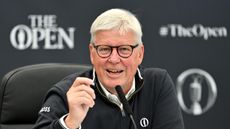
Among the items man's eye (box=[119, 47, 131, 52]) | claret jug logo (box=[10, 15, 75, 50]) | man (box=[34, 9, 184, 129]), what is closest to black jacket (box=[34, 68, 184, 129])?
man (box=[34, 9, 184, 129])

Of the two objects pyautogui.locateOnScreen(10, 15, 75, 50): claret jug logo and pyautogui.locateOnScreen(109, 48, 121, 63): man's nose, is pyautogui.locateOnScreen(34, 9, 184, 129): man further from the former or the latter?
pyautogui.locateOnScreen(10, 15, 75, 50): claret jug logo

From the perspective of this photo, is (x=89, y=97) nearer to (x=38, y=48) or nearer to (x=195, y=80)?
(x=38, y=48)

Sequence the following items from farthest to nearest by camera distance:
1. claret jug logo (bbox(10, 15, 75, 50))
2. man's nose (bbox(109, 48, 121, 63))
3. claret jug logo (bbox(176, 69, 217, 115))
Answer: claret jug logo (bbox(176, 69, 217, 115))
claret jug logo (bbox(10, 15, 75, 50))
man's nose (bbox(109, 48, 121, 63))

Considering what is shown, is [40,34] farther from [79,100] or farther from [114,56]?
[79,100]

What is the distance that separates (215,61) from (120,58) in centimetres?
183

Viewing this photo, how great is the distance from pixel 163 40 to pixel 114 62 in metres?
1.68

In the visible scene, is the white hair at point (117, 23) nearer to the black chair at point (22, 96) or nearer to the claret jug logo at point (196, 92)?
the black chair at point (22, 96)

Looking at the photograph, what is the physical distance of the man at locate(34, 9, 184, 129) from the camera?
172cm

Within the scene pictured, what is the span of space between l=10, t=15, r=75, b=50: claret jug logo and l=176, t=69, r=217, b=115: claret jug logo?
88 cm

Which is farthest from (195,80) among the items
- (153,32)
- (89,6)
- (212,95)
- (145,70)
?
(145,70)

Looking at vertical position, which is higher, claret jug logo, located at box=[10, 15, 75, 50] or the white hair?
the white hair

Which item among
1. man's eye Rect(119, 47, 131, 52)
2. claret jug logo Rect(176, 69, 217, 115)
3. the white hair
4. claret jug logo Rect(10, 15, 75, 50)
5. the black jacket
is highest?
the white hair

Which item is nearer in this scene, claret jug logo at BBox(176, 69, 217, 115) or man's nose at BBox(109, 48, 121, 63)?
man's nose at BBox(109, 48, 121, 63)

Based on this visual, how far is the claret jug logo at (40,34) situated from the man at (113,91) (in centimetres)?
132
